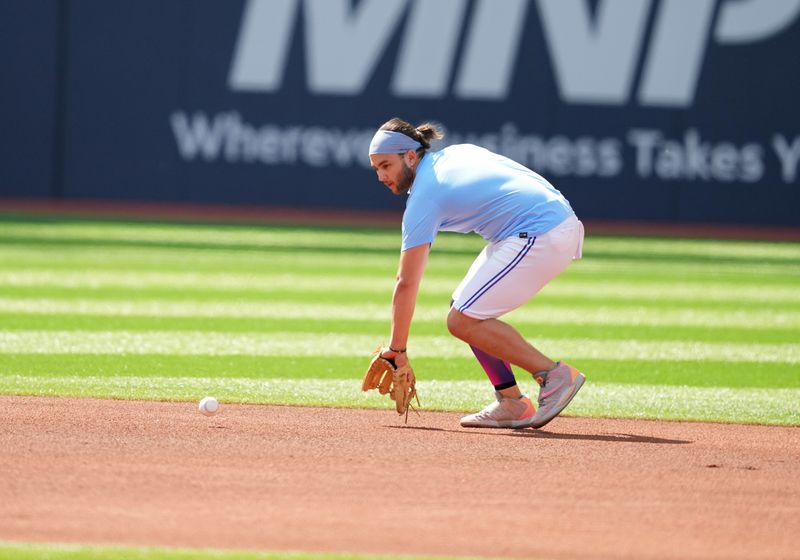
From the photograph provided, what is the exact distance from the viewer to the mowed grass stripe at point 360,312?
40.7ft

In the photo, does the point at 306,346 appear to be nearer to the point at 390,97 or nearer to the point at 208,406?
the point at 208,406

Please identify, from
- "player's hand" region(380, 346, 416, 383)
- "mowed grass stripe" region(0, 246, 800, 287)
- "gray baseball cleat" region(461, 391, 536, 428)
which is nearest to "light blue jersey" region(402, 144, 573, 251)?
"player's hand" region(380, 346, 416, 383)

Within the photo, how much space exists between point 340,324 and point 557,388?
4655 mm

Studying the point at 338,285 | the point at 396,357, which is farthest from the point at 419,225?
the point at 338,285

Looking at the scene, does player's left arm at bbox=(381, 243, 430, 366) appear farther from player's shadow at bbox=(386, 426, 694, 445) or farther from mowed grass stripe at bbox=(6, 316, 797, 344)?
mowed grass stripe at bbox=(6, 316, 797, 344)

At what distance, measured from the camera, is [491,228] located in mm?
7609

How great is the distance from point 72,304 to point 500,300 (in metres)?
6.26

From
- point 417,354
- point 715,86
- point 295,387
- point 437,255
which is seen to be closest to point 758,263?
point 437,255

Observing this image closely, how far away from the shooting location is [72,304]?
1273cm

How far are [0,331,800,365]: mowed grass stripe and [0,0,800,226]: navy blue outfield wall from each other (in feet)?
40.8

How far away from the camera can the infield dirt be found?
519 centimetres

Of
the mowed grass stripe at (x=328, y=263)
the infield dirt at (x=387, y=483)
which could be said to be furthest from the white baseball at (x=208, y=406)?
the mowed grass stripe at (x=328, y=263)

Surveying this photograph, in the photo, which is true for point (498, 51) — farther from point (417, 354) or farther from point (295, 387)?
point (295, 387)

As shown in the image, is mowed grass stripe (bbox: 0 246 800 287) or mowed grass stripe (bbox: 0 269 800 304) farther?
mowed grass stripe (bbox: 0 246 800 287)
